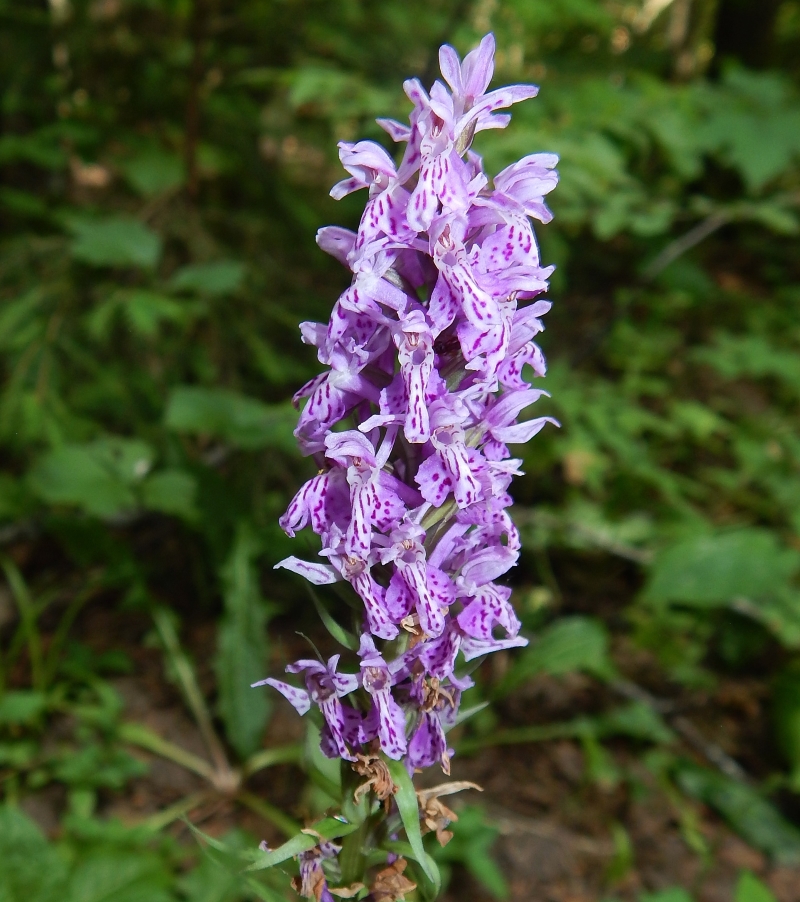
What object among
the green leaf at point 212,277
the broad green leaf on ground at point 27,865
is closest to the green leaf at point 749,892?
the broad green leaf on ground at point 27,865

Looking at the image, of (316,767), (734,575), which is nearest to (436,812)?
(316,767)

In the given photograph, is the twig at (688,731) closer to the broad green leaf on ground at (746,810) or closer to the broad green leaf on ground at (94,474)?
the broad green leaf on ground at (746,810)

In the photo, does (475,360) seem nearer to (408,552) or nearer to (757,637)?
(408,552)

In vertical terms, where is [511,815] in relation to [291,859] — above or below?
below

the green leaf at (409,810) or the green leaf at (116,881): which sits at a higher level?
the green leaf at (409,810)

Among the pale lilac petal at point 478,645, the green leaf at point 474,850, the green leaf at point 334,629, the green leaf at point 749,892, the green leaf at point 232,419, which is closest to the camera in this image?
the green leaf at point 334,629

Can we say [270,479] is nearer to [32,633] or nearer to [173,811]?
[32,633]

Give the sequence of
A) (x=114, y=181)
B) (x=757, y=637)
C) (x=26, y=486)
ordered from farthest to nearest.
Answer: (x=114, y=181) < (x=757, y=637) < (x=26, y=486)

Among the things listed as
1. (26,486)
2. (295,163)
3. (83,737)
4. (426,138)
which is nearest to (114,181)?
(295,163)
